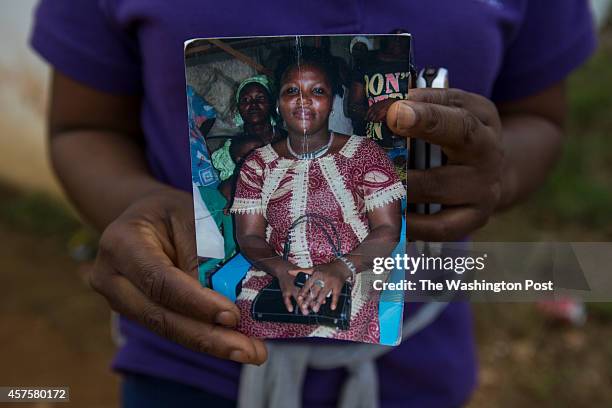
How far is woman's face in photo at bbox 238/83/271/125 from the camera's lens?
618 millimetres

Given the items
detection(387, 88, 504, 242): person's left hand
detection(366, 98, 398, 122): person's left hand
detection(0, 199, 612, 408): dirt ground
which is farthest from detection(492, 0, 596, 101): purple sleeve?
detection(0, 199, 612, 408): dirt ground

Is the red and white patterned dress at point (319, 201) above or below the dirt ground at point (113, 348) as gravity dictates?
above

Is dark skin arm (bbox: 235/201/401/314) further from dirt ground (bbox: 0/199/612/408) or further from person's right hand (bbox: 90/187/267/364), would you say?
dirt ground (bbox: 0/199/612/408)

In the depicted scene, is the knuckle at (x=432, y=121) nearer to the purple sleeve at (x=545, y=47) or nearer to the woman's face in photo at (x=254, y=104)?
the woman's face in photo at (x=254, y=104)

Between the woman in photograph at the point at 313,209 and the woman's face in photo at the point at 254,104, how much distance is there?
1 centimetres

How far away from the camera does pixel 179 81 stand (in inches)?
32.6

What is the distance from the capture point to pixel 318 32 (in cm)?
77

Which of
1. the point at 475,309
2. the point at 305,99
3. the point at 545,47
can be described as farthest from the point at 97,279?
the point at 475,309

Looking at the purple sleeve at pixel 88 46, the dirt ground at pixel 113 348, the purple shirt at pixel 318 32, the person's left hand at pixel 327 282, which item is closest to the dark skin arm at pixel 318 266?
the person's left hand at pixel 327 282

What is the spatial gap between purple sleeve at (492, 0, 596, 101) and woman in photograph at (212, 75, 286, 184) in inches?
18.7

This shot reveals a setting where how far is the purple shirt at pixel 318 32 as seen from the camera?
0.77 meters

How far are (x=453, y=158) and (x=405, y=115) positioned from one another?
0.12 metres

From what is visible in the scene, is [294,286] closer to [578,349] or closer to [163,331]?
[163,331]

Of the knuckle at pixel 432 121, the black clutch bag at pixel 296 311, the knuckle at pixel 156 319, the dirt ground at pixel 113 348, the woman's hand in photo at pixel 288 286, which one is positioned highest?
the knuckle at pixel 432 121
